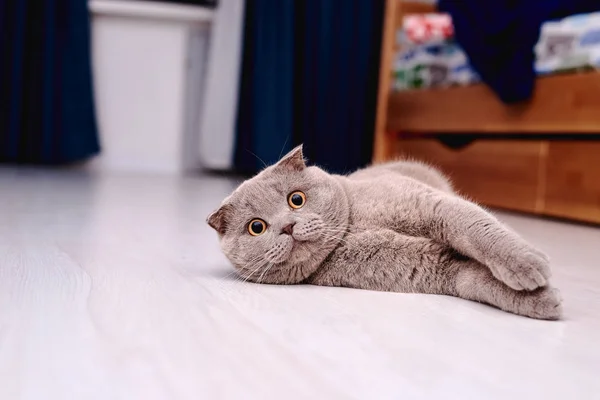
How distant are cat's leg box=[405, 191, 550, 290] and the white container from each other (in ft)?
9.34

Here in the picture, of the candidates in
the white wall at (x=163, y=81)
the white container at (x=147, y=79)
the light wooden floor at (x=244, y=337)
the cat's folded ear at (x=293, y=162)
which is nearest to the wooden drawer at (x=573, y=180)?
the light wooden floor at (x=244, y=337)

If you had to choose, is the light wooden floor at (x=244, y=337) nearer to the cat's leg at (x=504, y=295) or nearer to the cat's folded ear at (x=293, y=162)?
the cat's leg at (x=504, y=295)

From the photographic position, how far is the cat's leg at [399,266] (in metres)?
1.03

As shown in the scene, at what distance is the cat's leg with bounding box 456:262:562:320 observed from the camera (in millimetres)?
902

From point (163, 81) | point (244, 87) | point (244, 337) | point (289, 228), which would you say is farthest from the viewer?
point (163, 81)

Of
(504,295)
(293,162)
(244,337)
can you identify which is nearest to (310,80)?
(293,162)

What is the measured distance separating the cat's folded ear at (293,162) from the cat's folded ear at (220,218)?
0.34 feet

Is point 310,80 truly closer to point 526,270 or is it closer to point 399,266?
point 399,266

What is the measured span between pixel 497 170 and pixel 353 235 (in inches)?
63.4

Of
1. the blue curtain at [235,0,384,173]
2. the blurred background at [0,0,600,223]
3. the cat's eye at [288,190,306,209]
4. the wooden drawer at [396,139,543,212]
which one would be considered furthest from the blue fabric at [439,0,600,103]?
the cat's eye at [288,190,306,209]

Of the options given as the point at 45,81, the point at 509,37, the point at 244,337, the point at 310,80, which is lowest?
the point at 244,337

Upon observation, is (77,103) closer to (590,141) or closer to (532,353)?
(590,141)

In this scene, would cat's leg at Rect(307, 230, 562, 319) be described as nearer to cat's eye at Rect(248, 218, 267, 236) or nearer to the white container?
cat's eye at Rect(248, 218, 267, 236)

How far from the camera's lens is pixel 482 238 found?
0.94 meters
